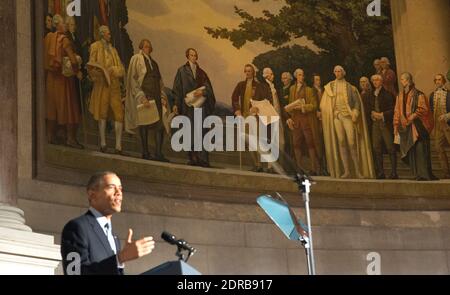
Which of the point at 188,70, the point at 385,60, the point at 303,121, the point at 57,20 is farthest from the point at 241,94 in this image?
the point at 57,20

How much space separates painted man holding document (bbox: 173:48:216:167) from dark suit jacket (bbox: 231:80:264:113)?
381 millimetres

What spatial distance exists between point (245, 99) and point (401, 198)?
9.83 feet

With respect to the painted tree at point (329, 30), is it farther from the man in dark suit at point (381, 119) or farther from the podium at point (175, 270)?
the podium at point (175, 270)

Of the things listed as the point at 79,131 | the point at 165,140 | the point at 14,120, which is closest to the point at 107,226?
the point at 14,120

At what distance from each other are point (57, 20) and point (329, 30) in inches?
196

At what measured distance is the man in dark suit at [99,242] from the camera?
490cm

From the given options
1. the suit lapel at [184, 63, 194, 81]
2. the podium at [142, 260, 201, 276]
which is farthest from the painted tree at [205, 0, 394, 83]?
the podium at [142, 260, 201, 276]

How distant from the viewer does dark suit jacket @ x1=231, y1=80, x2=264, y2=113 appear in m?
14.4

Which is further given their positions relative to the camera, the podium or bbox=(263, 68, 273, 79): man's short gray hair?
bbox=(263, 68, 273, 79): man's short gray hair

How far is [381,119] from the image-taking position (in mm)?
15094

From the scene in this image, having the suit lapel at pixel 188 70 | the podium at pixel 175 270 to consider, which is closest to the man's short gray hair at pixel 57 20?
the suit lapel at pixel 188 70

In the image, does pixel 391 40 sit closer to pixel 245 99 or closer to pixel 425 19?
pixel 425 19

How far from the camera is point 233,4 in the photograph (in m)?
14.9

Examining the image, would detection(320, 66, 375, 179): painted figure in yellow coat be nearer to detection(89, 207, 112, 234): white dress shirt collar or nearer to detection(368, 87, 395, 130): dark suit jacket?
detection(368, 87, 395, 130): dark suit jacket
